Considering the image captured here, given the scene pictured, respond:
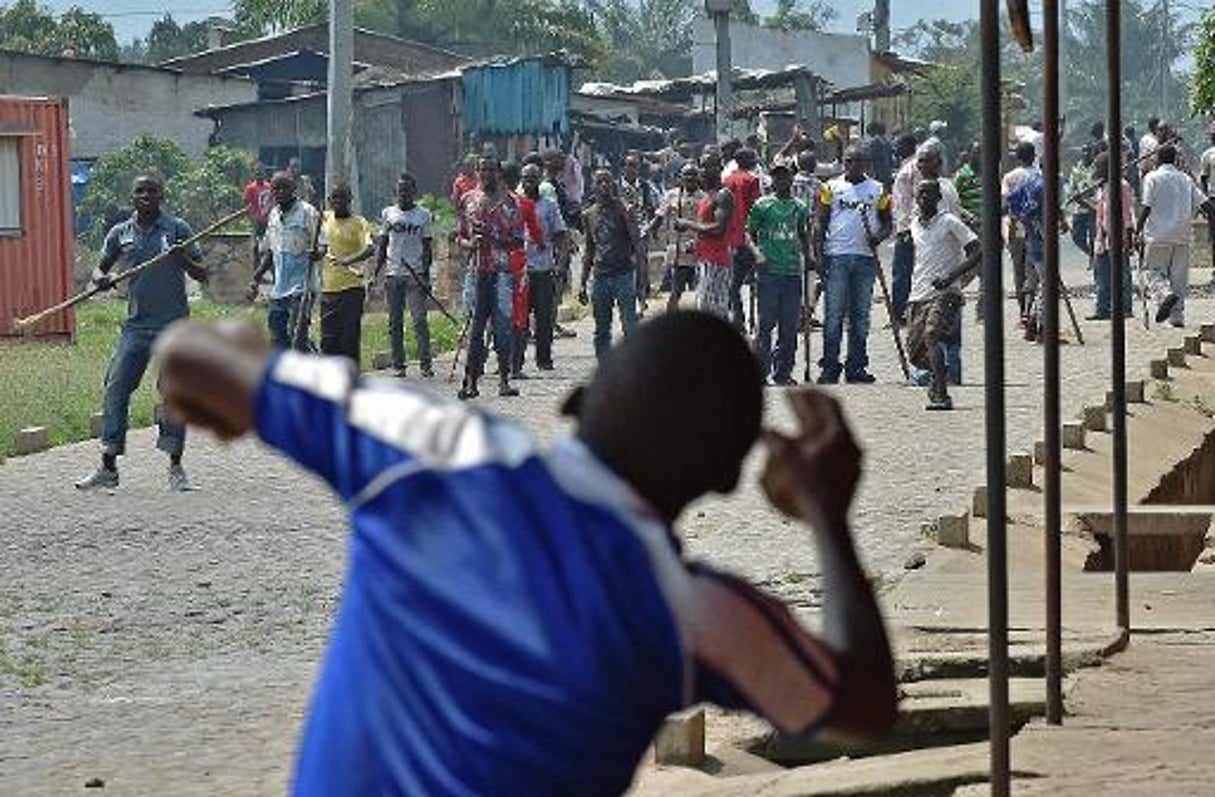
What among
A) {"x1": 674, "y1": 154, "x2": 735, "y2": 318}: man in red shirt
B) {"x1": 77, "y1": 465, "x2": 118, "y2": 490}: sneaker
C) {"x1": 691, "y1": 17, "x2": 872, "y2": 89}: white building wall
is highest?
{"x1": 691, "y1": 17, "x2": 872, "y2": 89}: white building wall

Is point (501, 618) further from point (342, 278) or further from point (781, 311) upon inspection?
point (781, 311)

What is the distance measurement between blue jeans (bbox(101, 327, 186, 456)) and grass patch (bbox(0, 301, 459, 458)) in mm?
1801

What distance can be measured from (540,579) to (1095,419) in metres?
15.6

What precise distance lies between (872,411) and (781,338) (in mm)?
1775

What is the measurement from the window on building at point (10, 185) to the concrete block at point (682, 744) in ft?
77.2

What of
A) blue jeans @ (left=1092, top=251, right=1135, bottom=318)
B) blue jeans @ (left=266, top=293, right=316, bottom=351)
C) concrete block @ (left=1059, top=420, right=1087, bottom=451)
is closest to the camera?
concrete block @ (left=1059, top=420, right=1087, bottom=451)

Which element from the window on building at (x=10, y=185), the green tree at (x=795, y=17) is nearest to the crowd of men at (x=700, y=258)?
the window on building at (x=10, y=185)

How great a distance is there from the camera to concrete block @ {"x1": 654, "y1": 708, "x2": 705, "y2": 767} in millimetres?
8656

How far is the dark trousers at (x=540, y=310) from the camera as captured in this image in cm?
2458

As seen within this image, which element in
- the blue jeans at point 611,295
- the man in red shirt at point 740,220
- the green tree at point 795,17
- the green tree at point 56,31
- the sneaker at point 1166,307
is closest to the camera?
the man in red shirt at point 740,220

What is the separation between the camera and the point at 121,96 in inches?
2131

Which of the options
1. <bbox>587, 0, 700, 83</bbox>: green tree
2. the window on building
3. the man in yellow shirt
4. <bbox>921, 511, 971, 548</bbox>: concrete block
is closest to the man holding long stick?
<bbox>921, 511, 971, 548</bbox>: concrete block

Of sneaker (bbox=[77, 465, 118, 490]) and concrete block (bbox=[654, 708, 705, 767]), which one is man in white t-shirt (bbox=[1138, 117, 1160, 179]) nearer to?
sneaker (bbox=[77, 465, 118, 490])

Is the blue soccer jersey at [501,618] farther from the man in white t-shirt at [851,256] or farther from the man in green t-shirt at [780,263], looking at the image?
the man in white t-shirt at [851,256]
